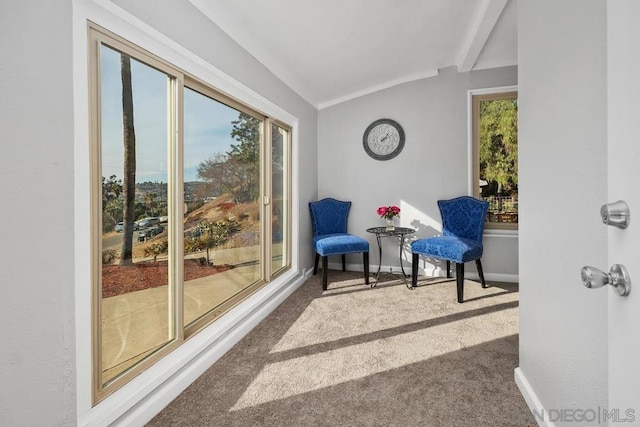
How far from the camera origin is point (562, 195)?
1.23 m

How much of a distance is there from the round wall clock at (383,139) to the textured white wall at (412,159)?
0.22ft

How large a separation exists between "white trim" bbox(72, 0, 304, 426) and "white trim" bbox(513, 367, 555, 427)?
1.79 metres

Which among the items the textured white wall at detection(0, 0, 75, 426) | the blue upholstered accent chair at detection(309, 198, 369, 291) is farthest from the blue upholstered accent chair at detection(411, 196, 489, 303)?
the textured white wall at detection(0, 0, 75, 426)

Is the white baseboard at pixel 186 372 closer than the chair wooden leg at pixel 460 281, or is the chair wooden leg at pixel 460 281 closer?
the white baseboard at pixel 186 372

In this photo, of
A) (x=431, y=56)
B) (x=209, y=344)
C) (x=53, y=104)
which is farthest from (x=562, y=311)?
(x=431, y=56)

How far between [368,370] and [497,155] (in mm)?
3088

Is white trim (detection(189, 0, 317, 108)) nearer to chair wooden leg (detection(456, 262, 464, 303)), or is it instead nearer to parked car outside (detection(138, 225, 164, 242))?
parked car outside (detection(138, 225, 164, 242))

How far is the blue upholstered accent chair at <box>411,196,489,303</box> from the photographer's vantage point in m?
3.09

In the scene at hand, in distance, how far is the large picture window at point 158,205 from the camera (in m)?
1.42

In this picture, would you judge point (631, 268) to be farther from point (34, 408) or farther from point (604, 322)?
point (34, 408)

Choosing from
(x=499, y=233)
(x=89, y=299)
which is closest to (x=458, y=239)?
(x=499, y=233)

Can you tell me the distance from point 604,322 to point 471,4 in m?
2.53

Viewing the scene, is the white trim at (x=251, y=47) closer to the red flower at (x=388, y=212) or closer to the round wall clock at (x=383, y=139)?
the round wall clock at (x=383, y=139)

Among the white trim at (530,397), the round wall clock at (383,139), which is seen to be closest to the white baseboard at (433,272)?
the round wall clock at (383,139)
